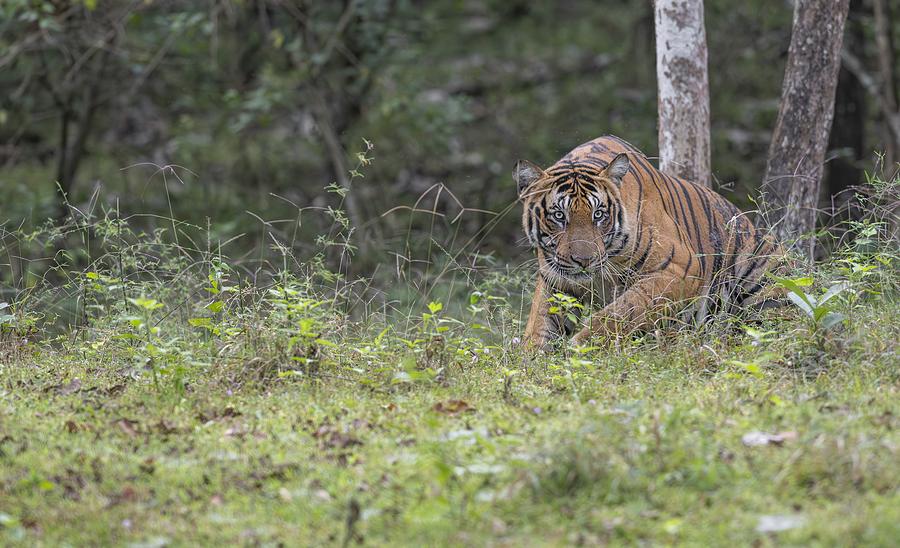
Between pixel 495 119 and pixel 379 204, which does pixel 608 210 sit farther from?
pixel 495 119

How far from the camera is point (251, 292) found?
540 cm

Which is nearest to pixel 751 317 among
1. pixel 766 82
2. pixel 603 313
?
pixel 603 313

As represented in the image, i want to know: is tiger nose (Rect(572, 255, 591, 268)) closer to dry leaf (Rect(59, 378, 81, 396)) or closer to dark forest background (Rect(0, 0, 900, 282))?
dry leaf (Rect(59, 378, 81, 396))

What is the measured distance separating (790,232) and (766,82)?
7.72m

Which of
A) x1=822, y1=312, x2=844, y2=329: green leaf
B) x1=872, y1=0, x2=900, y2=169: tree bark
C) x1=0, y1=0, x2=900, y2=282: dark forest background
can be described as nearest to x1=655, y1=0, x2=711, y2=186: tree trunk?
x1=822, y1=312, x2=844, y2=329: green leaf

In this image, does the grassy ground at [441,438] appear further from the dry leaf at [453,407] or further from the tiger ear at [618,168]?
the tiger ear at [618,168]

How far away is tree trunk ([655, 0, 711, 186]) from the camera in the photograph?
6.90 meters

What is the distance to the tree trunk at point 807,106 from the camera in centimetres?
679

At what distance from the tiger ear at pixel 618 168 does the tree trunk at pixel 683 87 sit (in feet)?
3.43

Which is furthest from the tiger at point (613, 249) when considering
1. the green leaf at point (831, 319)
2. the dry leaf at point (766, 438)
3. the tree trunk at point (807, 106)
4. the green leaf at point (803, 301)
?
the dry leaf at point (766, 438)

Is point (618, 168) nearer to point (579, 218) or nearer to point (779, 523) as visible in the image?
point (579, 218)

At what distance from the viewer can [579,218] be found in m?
6.04

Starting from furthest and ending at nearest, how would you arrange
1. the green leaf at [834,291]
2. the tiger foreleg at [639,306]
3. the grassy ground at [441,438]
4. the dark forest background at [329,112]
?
1. the dark forest background at [329,112]
2. the tiger foreleg at [639,306]
3. the green leaf at [834,291]
4. the grassy ground at [441,438]

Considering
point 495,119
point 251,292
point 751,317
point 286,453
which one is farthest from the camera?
point 495,119
